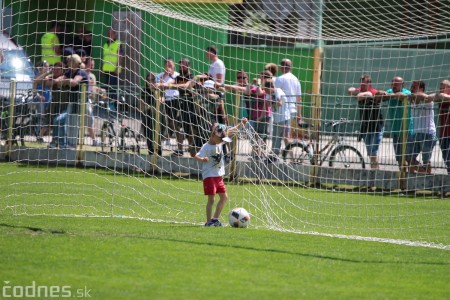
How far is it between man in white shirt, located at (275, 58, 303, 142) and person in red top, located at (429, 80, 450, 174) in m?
2.81

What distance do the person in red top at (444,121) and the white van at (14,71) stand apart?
28.1ft

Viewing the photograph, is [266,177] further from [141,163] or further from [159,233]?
[159,233]

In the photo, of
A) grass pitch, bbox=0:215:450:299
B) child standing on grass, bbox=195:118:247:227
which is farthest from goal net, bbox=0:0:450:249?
grass pitch, bbox=0:215:450:299

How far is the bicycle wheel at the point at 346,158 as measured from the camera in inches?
790

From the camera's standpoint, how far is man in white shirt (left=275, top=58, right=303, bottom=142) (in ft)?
65.0

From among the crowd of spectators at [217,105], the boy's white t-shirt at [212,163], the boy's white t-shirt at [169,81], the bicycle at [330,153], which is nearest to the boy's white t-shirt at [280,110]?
the crowd of spectators at [217,105]

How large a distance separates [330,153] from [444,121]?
A: 106 inches

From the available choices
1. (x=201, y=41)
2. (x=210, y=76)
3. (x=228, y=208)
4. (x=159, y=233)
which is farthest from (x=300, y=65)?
(x=159, y=233)

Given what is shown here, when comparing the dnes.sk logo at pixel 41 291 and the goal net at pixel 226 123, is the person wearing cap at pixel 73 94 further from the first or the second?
the dnes.sk logo at pixel 41 291

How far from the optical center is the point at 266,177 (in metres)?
18.4

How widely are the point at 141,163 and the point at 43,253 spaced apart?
981 centimetres

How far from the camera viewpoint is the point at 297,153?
20.2m

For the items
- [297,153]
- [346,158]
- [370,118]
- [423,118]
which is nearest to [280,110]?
[297,153]

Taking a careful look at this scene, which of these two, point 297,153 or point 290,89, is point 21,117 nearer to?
point 290,89
